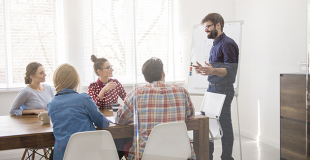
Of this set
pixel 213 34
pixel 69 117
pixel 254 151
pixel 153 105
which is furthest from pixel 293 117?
pixel 69 117

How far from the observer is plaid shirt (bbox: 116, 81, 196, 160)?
134 cm

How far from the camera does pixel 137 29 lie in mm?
1401

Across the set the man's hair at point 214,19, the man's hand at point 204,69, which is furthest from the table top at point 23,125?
the man's hair at point 214,19

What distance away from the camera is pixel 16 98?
6.58ft

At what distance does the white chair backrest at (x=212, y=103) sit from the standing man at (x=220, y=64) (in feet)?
0.08

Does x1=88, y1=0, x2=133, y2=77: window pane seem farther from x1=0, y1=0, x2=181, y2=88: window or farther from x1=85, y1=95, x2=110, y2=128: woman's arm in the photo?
x1=85, y1=95, x2=110, y2=128: woman's arm

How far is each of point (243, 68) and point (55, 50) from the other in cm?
114

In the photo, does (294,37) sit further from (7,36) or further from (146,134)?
(7,36)

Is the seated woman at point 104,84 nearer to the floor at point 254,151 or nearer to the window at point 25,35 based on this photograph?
the window at point 25,35

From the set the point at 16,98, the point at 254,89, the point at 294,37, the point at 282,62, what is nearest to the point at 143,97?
the point at 254,89

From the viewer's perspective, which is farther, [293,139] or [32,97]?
[32,97]

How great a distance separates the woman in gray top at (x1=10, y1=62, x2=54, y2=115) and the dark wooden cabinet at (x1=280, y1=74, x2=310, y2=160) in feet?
5.70

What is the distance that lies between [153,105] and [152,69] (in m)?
0.20

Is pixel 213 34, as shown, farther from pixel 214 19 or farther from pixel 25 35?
pixel 25 35
